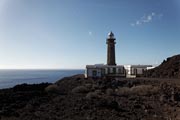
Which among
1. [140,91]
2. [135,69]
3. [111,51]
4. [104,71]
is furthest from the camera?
[111,51]

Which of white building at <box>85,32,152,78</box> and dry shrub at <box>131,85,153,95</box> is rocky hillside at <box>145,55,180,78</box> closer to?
white building at <box>85,32,152,78</box>

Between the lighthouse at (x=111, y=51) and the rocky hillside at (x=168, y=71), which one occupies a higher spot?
the lighthouse at (x=111, y=51)

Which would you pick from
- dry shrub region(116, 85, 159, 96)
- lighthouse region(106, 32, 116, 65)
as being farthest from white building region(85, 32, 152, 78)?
dry shrub region(116, 85, 159, 96)

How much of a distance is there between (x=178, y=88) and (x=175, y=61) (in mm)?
15902

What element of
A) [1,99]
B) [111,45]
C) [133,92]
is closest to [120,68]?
[111,45]

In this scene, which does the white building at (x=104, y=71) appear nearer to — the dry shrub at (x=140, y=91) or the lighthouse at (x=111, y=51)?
the lighthouse at (x=111, y=51)

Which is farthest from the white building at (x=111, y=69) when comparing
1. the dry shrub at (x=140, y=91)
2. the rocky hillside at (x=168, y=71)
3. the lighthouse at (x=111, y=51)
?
the dry shrub at (x=140, y=91)

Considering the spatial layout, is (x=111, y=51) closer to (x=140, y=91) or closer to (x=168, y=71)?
(x=168, y=71)

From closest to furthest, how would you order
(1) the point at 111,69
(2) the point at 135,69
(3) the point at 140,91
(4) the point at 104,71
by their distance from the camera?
(3) the point at 140,91
(4) the point at 104,71
(1) the point at 111,69
(2) the point at 135,69

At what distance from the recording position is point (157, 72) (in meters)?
35.2

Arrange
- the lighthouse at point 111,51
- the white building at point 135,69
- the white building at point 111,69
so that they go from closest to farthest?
the white building at point 111,69
the white building at point 135,69
the lighthouse at point 111,51

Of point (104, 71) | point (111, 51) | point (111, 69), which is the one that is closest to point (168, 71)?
point (111, 69)

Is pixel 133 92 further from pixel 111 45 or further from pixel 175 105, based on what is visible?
pixel 111 45

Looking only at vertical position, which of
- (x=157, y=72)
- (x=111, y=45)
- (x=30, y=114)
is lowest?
(x=30, y=114)
